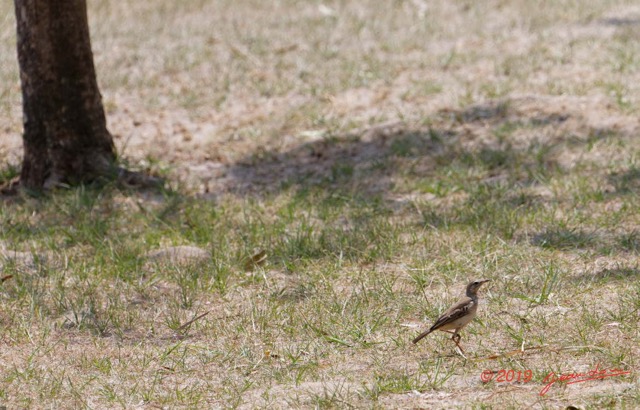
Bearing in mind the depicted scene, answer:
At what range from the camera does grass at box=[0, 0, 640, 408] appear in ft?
16.4

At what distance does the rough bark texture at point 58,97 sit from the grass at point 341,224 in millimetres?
280

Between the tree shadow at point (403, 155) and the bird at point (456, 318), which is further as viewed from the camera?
the tree shadow at point (403, 155)

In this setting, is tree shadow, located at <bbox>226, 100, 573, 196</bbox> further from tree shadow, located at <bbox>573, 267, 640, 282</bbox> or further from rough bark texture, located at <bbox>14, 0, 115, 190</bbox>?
tree shadow, located at <bbox>573, 267, 640, 282</bbox>

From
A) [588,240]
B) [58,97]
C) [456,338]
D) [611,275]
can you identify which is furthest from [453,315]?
[58,97]

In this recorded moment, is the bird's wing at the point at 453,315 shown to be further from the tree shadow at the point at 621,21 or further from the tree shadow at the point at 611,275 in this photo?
the tree shadow at the point at 621,21

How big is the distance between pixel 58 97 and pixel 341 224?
2.61 m

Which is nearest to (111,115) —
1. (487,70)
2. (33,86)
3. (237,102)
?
(237,102)

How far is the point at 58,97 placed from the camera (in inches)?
316

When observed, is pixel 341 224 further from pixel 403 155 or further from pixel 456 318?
pixel 456 318

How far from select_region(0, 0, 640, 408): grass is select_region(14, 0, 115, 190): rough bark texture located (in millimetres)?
280

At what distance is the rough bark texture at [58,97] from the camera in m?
7.93

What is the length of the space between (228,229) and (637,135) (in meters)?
3.80

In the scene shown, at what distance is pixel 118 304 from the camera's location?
5.96 m

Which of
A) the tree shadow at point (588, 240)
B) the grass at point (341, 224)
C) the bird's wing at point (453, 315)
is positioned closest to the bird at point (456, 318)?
the bird's wing at point (453, 315)
